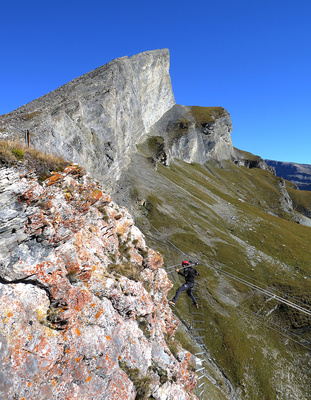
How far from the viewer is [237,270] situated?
62.7 meters

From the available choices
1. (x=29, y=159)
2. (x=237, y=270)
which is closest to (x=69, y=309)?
(x=29, y=159)

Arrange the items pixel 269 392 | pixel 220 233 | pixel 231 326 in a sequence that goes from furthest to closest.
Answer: pixel 220 233 → pixel 231 326 → pixel 269 392

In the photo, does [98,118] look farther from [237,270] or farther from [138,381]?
[138,381]

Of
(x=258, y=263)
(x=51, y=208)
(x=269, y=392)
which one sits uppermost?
(x=51, y=208)

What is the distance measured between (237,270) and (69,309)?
5994 cm

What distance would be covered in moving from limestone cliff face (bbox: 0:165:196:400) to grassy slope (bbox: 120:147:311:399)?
2910 cm

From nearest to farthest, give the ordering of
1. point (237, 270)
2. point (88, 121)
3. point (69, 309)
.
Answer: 1. point (69, 309)
2. point (237, 270)
3. point (88, 121)

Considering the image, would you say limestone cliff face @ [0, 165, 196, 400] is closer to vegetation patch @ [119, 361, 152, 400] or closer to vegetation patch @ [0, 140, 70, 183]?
vegetation patch @ [119, 361, 152, 400]

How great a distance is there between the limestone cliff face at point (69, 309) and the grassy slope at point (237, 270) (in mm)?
29096

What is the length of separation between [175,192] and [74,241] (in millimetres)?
79281

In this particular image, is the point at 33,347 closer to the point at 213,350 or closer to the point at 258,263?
the point at 213,350

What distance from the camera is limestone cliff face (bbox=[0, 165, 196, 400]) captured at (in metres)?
9.56

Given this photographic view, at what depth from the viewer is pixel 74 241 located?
1264cm

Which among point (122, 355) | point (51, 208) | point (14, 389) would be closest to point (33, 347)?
point (14, 389)
